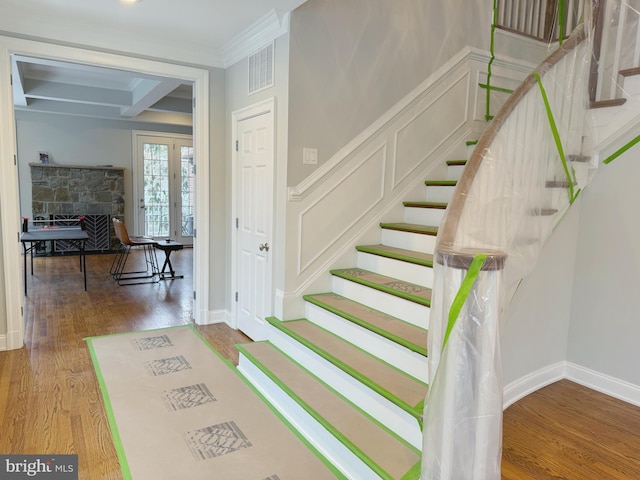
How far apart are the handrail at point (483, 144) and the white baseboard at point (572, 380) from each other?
60.6 inches

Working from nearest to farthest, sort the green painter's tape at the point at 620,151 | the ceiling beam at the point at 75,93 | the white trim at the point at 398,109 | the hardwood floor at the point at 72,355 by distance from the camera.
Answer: the hardwood floor at the point at 72,355 → the green painter's tape at the point at 620,151 → the white trim at the point at 398,109 → the ceiling beam at the point at 75,93

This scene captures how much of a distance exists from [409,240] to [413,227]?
12 centimetres

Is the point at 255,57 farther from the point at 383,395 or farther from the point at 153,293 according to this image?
the point at 153,293

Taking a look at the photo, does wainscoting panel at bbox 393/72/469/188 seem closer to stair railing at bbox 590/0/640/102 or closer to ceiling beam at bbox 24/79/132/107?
stair railing at bbox 590/0/640/102

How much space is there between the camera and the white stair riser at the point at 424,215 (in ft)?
11.5

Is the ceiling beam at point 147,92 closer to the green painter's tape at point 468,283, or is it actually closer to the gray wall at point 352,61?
the gray wall at point 352,61

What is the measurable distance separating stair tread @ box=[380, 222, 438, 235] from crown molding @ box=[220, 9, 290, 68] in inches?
66.5

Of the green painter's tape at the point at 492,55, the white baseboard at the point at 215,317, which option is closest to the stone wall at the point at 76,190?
the white baseboard at the point at 215,317

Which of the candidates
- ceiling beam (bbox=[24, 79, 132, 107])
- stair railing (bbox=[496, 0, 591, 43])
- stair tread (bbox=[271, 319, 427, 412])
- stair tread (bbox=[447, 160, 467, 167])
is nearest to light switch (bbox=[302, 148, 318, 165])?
stair tread (bbox=[271, 319, 427, 412])

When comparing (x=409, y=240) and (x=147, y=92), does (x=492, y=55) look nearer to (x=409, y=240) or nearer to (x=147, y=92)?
(x=409, y=240)

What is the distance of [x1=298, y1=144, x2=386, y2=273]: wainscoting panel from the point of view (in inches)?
133

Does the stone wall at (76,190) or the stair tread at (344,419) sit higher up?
the stone wall at (76,190)

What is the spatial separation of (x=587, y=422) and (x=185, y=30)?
4.07m

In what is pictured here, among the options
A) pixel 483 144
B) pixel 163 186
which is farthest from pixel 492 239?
pixel 163 186
